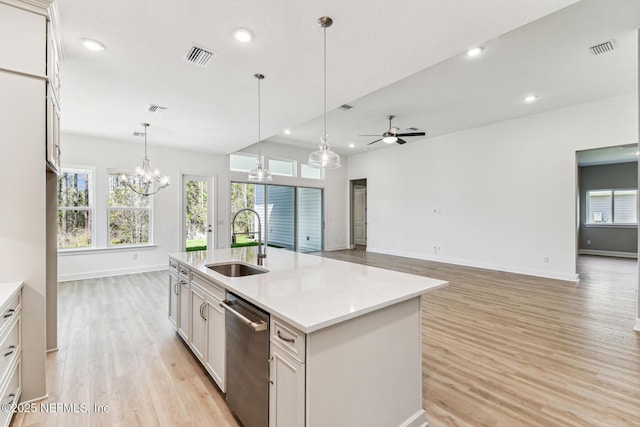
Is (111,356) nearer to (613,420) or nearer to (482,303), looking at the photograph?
(613,420)

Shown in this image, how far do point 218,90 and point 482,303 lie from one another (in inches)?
183

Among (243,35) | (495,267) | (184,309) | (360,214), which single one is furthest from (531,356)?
(360,214)

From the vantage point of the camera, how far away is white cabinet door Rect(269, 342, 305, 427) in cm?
127

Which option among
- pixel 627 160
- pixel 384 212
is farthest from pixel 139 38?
pixel 627 160

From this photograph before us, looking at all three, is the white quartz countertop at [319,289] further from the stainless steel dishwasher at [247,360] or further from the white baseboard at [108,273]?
the white baseboard at [108,273]

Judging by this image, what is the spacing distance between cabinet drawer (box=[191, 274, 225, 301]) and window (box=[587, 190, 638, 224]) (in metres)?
11.5

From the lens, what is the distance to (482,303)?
4.06 metres

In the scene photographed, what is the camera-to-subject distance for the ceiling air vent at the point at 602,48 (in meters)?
3.19

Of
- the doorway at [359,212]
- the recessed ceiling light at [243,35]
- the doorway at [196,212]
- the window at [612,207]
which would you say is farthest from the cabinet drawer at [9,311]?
the window at [612,207]

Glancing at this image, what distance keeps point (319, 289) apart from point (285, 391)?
59cm

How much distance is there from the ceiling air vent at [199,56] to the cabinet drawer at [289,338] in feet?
8.47

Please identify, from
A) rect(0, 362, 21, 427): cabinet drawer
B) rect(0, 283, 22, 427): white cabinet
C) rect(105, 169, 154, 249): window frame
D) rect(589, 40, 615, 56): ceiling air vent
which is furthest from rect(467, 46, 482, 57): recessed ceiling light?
rect(105, 169, 154, 249): window frame

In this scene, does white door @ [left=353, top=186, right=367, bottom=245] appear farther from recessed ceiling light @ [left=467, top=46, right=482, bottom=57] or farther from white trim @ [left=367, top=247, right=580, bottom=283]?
recessed ceiling light @ [left=467, top=46, right=482, bottom=57]

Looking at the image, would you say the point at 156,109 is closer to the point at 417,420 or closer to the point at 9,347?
the point at 9,347
